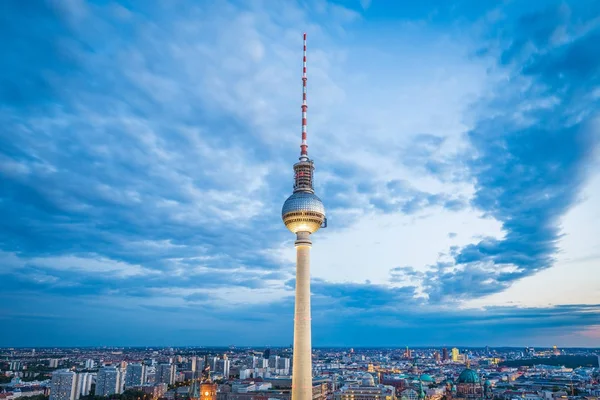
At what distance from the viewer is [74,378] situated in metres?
119

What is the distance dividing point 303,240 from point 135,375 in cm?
10435

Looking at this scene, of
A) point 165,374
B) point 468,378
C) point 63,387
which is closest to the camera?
point 63,387

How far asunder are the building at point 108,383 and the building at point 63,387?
8.90m

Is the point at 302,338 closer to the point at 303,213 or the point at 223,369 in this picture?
the point at 303,213

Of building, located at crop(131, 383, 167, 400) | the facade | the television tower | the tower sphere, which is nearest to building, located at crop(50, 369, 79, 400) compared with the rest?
building, located at crop(131, 383, 167, 400)

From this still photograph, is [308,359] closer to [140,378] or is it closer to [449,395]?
[449,395]

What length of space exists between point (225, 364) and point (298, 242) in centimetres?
13716

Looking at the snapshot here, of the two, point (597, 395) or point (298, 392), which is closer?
point (298, 392)

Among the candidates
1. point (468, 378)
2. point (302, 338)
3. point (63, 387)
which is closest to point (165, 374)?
point (63, 387)

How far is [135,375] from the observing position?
502 feet

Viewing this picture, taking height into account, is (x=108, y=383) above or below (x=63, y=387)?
below

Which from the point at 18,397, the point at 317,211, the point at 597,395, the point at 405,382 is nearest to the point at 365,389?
the point at 405,382

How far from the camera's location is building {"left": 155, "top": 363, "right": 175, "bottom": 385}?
6364 inches

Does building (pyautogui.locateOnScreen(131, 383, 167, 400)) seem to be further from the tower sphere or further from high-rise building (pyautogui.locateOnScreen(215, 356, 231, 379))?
the tower sphere
